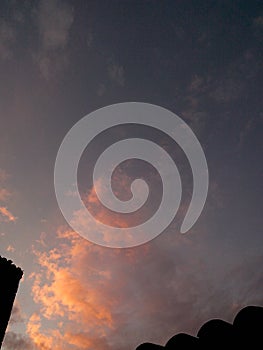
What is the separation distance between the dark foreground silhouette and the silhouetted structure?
71.4ft

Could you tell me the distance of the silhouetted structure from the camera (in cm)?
2720

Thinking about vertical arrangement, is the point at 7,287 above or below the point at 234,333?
above

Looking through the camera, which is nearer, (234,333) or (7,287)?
(234,333)

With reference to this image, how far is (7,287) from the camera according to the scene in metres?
28.2

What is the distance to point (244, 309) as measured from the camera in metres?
9.73

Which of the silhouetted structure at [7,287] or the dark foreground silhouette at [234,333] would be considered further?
the silhouetted structure at [7,287]

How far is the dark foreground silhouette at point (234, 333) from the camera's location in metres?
9.04

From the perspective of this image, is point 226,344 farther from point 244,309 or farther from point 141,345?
point 141,345

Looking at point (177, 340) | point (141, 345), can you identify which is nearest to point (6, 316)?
point (141, 345)

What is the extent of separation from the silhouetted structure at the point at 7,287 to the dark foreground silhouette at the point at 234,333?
21777 mm

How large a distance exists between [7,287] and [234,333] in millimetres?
24409

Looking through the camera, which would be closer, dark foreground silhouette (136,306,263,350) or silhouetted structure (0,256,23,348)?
dark foreground silhouette (136,306,263,350)

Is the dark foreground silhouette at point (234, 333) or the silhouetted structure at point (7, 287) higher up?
the silhouetted structure at point (7, 287)

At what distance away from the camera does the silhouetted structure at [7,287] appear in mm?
27203
